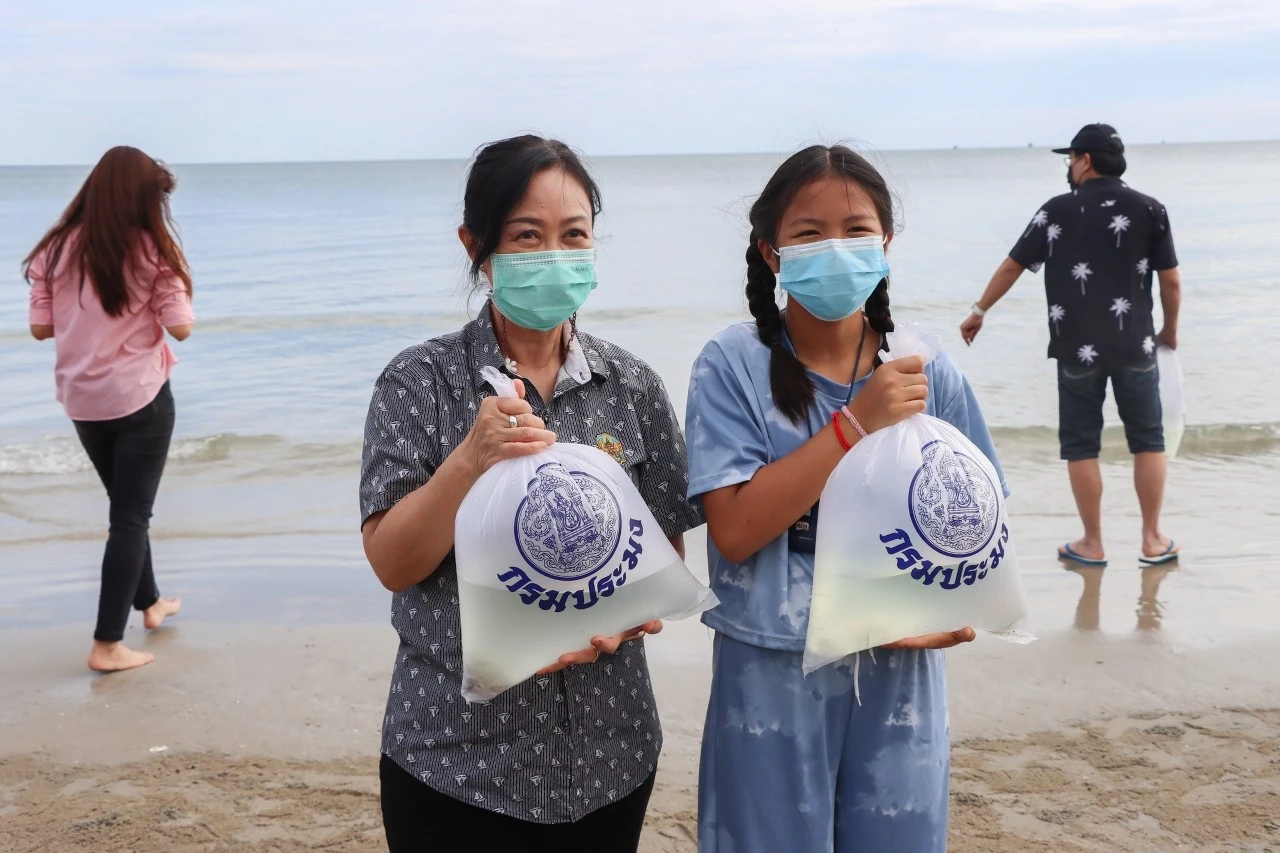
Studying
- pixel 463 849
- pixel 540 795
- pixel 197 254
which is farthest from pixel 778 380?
pixel 197 254

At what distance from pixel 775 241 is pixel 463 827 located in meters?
1.06

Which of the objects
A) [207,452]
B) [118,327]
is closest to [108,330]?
[118,327]

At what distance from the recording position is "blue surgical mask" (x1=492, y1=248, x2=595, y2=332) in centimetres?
185

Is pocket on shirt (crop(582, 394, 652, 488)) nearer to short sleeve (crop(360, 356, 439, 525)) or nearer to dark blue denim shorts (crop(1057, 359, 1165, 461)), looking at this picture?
short sleeve (crop(360, 356, 439, 525))

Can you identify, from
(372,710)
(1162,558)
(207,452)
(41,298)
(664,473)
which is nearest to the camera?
(664,473)

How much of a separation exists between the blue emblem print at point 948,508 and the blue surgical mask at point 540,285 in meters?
0.59

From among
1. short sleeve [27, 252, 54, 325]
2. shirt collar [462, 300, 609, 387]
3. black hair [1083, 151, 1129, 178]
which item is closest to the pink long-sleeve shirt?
short sleeve [27, 252, 54, 325]

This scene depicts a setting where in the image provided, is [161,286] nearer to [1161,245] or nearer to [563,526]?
[563,526]

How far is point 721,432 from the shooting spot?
1.84m

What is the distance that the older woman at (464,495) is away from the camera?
174 cm

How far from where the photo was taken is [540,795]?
177 cm

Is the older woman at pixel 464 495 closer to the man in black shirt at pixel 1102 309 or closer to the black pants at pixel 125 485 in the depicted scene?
the black pants at pixel 125 485

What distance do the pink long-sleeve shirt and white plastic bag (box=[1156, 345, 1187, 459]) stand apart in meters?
4.16

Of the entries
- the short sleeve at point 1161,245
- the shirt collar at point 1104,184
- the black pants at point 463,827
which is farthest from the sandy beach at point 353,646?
the shirt collar at point 1104,184
